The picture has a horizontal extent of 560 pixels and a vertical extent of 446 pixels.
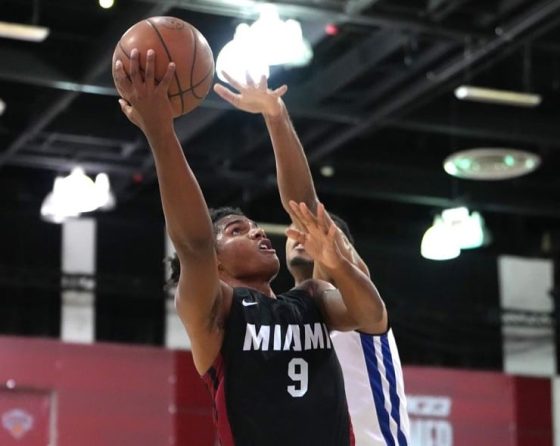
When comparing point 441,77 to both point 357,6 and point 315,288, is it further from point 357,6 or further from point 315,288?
point 315,288

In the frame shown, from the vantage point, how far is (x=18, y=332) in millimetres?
13305

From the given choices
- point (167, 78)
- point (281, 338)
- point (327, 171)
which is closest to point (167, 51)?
point (167, 78)

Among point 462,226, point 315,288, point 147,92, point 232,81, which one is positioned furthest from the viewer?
point 462,226

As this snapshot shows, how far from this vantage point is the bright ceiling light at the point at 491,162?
10.5 meters

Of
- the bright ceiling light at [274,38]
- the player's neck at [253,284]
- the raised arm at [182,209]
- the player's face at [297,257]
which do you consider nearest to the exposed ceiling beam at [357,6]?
the bright ceiling light at [274,38]

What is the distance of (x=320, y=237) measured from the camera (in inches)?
141

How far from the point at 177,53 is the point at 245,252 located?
25.0 inches

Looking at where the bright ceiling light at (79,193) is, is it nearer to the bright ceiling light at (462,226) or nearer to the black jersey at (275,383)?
the bright ceiling light at (462,226)

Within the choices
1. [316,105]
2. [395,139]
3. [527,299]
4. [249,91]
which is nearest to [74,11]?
[316,105]

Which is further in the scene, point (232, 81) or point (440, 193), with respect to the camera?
point (440, 193)

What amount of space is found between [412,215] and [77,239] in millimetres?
3976

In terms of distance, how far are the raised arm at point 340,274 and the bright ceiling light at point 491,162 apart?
695 centimetres

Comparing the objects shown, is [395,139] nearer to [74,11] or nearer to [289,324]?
[74,11]

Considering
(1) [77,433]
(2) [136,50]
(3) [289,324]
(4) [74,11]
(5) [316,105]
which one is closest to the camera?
(2) [136,50]
